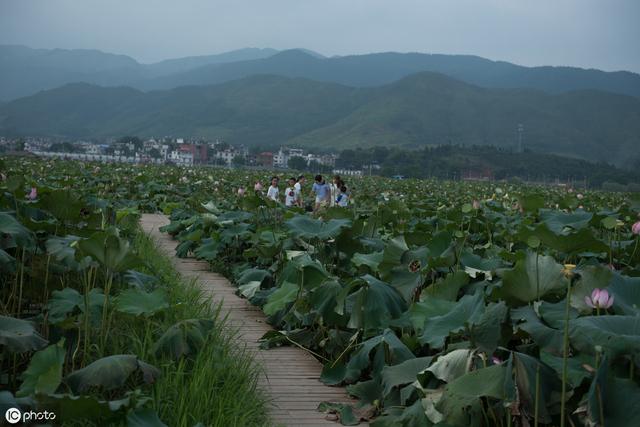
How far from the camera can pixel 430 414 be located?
338cm

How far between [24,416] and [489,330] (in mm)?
1902

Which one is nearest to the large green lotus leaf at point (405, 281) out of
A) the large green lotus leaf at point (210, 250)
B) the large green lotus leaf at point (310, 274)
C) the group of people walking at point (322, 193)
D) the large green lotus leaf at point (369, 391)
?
the large green lotus leaf at point (310, 274)

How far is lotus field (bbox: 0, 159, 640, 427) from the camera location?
10.2 feet

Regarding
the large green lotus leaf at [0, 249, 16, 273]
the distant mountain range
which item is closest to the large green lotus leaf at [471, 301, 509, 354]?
the large green lotus leaf at [0, 249, 16, 273]

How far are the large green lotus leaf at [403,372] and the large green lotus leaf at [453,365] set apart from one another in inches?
10.5

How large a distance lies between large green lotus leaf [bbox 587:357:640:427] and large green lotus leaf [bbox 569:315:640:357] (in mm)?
114

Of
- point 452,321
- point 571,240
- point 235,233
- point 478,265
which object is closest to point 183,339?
point 452,321

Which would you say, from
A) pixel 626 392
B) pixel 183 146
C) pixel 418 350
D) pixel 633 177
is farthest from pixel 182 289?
pixel 183 146

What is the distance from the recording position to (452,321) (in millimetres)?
3676

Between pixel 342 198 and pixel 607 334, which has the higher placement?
pixel 607 334

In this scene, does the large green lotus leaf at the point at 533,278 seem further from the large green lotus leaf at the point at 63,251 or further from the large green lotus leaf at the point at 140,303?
the large green lotus leaf at the point at 63,251

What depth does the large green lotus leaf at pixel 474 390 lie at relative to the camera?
3092 millimetres

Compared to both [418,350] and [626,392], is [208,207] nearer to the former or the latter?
[418,350]

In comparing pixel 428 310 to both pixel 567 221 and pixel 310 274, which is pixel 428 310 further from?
pixel 567 221
